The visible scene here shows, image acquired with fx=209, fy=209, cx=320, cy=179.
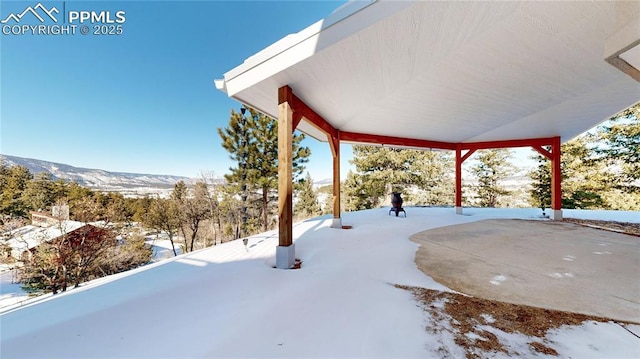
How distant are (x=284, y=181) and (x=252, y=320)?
171 cm

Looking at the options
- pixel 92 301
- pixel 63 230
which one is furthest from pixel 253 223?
pixel 92 301

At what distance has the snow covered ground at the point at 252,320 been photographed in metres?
1.46

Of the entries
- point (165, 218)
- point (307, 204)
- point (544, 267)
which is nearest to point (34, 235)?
point (165, 218)

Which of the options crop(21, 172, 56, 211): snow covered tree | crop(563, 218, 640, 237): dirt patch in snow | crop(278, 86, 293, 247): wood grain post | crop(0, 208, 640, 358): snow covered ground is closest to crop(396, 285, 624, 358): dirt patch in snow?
crop(0, 208, 640, 358): snow covered ground

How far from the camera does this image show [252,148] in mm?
12578

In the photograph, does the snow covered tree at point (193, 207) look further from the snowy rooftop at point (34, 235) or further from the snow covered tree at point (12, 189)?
the snow covered tree at point (12, 189)

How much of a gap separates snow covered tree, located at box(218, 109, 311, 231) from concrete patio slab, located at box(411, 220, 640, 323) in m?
9.65

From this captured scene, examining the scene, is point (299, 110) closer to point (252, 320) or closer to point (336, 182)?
point (336, 182)

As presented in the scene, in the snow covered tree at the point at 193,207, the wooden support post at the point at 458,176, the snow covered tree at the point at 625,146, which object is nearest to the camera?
the wooden support post at the point at 458,176

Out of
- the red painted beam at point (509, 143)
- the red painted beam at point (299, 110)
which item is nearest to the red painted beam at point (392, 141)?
the red painted beam at point (509, 143)

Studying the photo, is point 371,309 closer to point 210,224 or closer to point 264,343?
point 264,343

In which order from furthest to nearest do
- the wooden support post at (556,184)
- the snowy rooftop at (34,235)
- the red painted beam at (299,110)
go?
the snowy rooftop at (34,235) → the wooden support post at (556,184) → the red painted beam at (299,110)

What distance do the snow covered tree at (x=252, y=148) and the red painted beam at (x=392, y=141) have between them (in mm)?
6634

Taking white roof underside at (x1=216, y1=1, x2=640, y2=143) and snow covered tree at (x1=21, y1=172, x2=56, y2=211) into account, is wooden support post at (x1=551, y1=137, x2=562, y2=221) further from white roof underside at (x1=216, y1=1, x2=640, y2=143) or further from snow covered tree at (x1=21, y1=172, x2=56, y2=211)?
snow covered tree at (x1=21, y1=172, x2=56, y2=211)
